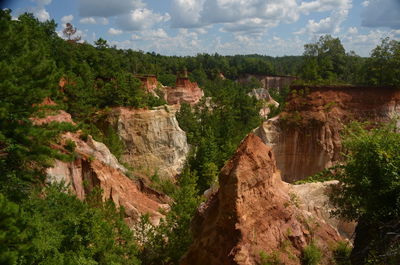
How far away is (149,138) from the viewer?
118 ft

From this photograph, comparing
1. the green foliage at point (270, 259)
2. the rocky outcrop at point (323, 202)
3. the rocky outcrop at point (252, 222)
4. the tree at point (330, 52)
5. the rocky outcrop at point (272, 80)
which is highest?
the tree at point (330, 52)

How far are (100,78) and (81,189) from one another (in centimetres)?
2079

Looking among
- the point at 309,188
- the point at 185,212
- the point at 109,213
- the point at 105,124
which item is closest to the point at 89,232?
the point at 109,213

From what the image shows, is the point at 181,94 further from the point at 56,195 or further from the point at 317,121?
the point at 56,195

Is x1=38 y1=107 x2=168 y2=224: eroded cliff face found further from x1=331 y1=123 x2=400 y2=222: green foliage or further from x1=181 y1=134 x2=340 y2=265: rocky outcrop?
x1=331 y1=123 x2=400 y2=222: green foliage

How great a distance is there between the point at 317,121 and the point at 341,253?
2198cm

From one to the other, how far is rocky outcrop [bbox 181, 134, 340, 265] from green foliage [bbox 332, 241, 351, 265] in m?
0.34

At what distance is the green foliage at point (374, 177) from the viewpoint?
1244 cm

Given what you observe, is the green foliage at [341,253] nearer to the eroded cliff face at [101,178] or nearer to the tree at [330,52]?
the eroded cliff face at [101,178]

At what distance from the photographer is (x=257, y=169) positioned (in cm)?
1420

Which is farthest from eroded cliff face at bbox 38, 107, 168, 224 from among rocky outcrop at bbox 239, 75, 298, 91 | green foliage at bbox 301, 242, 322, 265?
rocky outcrop at bbox 239, 75, 298, 91

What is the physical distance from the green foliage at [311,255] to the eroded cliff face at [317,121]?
862 inches

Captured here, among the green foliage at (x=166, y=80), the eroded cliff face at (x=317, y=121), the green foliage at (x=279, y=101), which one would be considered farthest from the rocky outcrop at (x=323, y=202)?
the green foliage at (x=166, y=80)

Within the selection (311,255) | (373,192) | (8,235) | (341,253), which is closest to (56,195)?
(8,235)
